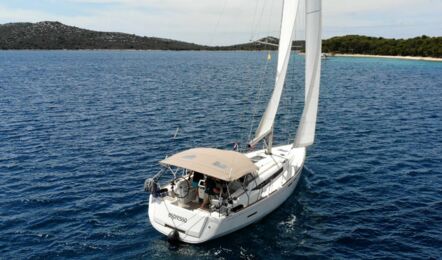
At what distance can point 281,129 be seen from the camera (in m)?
47.0

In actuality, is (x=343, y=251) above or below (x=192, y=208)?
below

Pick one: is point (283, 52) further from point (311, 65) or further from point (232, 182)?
point (232, 182)

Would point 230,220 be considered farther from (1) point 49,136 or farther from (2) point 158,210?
(1) point 49,136

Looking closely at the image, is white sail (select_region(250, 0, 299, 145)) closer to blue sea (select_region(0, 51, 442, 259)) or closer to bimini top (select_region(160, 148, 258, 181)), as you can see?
bimini top (select_region(160, 148, 258, 181))

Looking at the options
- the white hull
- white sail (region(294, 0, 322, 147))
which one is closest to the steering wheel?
the white hull

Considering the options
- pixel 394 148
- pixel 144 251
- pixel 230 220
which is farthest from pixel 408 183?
pixel 144 251

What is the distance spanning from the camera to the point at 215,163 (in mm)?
22609

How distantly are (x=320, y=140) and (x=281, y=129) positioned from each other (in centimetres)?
662

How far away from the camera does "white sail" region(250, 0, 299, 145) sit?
26625mm

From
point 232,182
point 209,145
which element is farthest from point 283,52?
point 209,145

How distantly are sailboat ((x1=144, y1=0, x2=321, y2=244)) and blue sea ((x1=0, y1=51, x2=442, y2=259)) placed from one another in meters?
1.10

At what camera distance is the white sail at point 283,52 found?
87.4 ft

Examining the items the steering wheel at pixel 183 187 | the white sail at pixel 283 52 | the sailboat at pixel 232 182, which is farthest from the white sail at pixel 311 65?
the steering wheel at pixel 183 187

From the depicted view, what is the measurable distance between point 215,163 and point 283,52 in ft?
33.0
